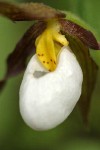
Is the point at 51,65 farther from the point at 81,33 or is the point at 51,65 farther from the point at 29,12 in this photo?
the point at 29,12

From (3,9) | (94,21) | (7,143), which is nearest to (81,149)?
(7,143)

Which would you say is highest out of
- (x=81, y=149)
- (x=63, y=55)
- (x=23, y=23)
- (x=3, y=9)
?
(x=23, y=23)

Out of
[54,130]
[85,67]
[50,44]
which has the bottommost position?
[54,130]

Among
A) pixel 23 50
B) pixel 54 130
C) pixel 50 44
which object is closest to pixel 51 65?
pixel 50 44

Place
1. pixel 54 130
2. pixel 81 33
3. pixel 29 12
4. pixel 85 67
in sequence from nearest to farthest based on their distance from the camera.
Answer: pixel 29 12 < pixel 81 33 < pixel 85 67 < pixel 54 130

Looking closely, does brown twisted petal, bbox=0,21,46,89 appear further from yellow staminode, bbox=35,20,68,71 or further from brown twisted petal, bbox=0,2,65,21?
brown twisted petal, bbox=0,2,65,21

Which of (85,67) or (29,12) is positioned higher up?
(29,12)

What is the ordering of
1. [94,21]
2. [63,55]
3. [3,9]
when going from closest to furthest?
[3,9] < [63,55] < [94,21]

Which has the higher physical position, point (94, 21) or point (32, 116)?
point (94, 21)

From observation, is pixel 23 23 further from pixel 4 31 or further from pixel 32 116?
pixel 32 116
